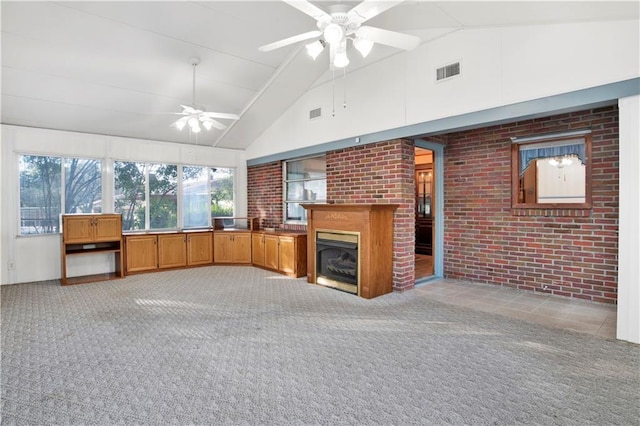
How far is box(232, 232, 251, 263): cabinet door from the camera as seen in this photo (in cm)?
754

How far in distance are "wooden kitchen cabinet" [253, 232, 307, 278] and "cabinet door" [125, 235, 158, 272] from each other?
2121 mm

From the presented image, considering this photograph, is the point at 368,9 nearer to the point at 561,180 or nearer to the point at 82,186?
the point at 561,180

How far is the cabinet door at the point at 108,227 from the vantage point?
20.2 ft

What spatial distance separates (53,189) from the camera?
20.6 ft

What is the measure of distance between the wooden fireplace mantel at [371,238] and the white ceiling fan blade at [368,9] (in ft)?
7.99

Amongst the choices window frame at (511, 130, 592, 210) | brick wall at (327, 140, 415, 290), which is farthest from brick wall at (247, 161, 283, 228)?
window frame at (511, 130, 592, 210)

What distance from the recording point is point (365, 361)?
2.92 meters

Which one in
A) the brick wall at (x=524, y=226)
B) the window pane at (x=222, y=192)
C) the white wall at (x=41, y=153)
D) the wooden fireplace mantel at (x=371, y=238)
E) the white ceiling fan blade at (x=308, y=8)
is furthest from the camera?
the window pane at (x=222, y=192)

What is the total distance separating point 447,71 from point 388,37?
1.77m

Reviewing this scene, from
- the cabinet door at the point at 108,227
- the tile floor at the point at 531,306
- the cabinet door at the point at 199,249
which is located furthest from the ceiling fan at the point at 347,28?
the cabinet door at the point at 199,249

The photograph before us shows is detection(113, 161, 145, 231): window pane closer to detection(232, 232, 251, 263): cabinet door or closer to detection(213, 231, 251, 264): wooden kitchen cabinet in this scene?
detection(213, 231, 251, 264): wooden kitchen cabinet

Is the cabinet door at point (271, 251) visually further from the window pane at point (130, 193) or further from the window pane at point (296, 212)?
the window pane at point (130, 193)

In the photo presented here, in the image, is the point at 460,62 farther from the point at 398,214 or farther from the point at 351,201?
the point at 351,201

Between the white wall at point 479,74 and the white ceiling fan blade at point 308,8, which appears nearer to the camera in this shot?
the white ceiling fan blade at point 308,8
